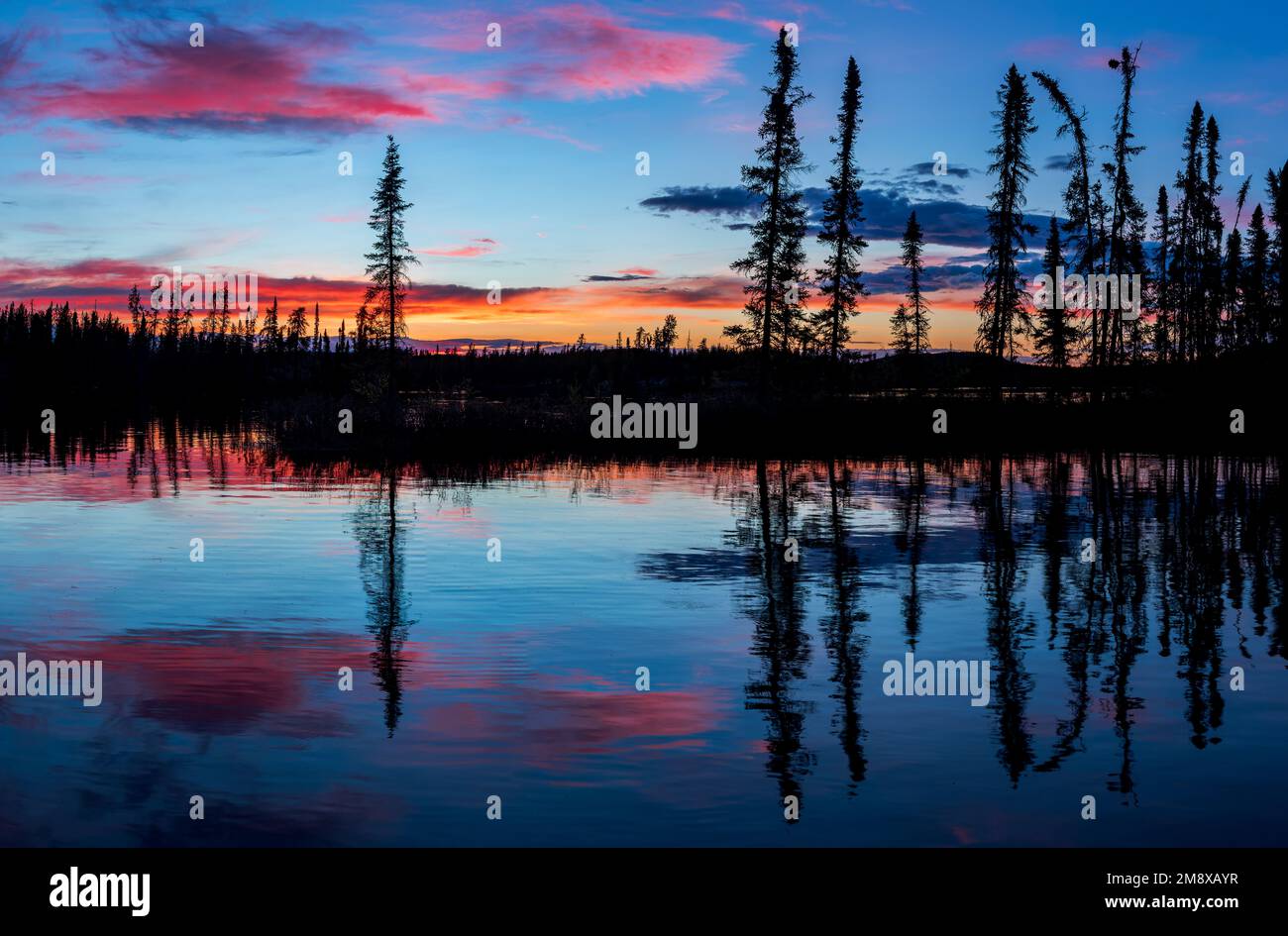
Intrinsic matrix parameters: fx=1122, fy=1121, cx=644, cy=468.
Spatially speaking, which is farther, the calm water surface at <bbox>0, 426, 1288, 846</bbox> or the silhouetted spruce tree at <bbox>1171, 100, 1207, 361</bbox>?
the silhouetted spruce tree at <bbox>1171, 100, 1207, 361</bbox>

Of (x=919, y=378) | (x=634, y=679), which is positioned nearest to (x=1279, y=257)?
(x=919, y=378)

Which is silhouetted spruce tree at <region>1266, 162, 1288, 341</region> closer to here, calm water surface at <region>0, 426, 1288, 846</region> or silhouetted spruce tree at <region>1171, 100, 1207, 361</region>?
silhouetted spruce tree at <region>1171, 100, 1207, 361</region>

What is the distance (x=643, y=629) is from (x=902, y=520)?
36.7 feet

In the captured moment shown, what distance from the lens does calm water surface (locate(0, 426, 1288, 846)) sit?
23.2 ft

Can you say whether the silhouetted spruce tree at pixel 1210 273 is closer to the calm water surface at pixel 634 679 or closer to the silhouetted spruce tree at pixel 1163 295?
the silhouetted spruce tree at pixel 1163 295

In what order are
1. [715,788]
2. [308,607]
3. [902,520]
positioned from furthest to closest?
[902,520] → [308,607] → [715,788]

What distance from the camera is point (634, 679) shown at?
33.6ft

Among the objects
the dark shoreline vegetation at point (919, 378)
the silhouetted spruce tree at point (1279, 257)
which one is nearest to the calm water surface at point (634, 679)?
the dark shoreline vegetation at point (919, 378)

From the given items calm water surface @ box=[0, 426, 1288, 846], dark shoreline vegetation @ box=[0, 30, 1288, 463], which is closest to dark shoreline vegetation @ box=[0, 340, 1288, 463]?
dark shoreline vegetation @ box=[0, 30, 1288, 463]

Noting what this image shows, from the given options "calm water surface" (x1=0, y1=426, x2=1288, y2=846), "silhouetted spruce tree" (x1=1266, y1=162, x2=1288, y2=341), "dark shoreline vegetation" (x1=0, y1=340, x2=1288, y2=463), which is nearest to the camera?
"calm water surface" (x1=0, y1=426, x2=1288, y2=846)
